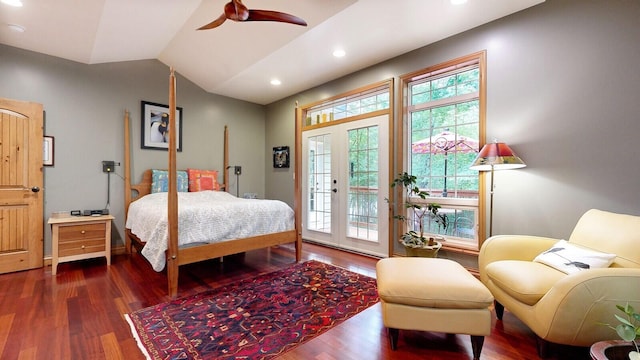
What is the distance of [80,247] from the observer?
330 cm

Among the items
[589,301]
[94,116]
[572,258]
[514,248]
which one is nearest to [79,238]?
[94,116]

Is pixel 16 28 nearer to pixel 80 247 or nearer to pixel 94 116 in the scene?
pixel 94 116

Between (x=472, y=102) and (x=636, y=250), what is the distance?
193 cm

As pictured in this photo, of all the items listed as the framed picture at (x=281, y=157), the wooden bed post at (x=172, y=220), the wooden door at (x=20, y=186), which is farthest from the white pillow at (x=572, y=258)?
the wooden door at (x=20, y=186)

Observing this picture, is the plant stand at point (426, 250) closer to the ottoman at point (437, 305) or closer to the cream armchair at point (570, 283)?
the cream armchair at point (570, 283)

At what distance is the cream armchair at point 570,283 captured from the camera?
56.6 inches

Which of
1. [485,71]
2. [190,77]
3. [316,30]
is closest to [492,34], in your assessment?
[485,71]

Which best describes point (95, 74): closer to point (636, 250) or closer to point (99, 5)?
point (99, 5)

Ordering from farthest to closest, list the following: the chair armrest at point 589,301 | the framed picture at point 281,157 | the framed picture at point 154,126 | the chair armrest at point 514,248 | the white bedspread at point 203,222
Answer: the framed picture at point 281,157 → the framed picture at point 154,126 → the white bedspread at point 203,222 → the chair armrest at point 514,248 → the chair armrest at point 589,301

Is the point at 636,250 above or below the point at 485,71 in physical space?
below

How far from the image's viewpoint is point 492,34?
112 inches

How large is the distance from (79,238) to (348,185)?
3518 mm

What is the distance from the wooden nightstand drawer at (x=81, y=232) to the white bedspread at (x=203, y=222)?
34 cm

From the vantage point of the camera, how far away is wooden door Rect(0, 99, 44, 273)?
3.13 metres
